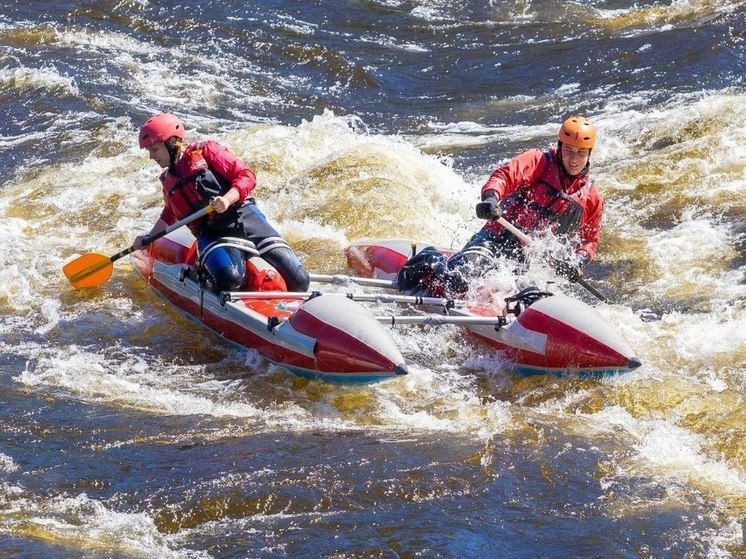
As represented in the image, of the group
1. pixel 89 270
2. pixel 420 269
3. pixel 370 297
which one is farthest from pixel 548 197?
pixel 89 270

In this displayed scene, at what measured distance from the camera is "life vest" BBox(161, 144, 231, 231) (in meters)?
7.47

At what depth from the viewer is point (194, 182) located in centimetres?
748

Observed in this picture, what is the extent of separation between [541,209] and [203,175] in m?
2.26

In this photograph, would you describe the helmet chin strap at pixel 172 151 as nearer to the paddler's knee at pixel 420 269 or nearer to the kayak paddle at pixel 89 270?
the kayak paddle at pixel 89 270

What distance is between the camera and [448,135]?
1331cm

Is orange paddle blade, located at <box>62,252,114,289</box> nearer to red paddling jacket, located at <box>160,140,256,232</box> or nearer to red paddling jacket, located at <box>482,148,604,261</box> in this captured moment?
red paddling jacket, located at <box>160,140,256,232</box>

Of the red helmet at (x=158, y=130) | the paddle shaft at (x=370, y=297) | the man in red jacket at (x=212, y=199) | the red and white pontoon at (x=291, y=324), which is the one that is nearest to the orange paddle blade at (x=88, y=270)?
the red and white pontoon at (x=291, y=324)

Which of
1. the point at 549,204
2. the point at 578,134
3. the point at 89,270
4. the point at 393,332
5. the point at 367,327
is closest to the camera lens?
the point at 367,327

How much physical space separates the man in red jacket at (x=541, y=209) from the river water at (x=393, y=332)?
52 cm

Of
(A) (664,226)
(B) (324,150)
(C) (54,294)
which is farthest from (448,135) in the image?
(C) (54,294)

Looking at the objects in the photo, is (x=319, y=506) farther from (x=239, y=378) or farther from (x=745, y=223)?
(x=745, y=223)

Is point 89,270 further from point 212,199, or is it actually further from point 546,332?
point 546,332

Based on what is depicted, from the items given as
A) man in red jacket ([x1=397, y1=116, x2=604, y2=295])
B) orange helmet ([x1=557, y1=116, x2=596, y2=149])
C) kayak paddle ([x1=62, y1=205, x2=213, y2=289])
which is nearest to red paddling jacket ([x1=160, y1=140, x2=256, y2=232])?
kayak paddle ([x1=62, y1=205, x2=213, y2=289])

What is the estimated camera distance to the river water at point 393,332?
5113 mm
